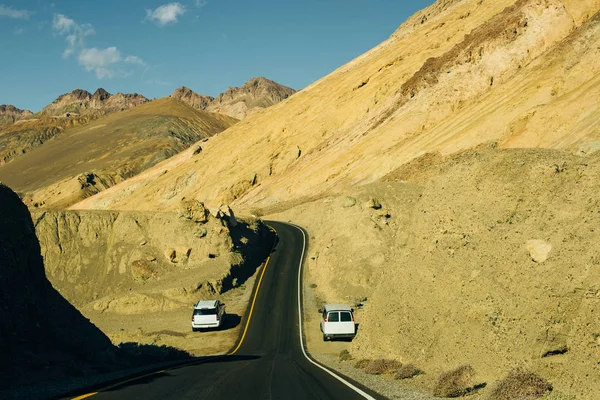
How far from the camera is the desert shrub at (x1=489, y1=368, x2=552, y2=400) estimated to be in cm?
991

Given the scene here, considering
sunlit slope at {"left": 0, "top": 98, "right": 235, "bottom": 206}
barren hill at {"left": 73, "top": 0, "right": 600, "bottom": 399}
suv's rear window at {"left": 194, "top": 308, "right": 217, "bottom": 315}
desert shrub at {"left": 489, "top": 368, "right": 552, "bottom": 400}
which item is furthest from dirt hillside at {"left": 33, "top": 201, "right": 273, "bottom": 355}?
sunlit slope at {"left": 0, "top": 98, "right": 235, "bottom": 206}

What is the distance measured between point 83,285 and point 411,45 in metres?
81.2

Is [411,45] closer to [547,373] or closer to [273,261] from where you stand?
[273,261]

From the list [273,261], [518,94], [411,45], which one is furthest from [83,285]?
[411,45]

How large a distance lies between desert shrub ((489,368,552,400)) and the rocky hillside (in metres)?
12.1

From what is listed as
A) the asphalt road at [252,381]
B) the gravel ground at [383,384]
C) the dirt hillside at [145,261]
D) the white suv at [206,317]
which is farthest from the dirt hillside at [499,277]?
the dirt hillside at [145,261]

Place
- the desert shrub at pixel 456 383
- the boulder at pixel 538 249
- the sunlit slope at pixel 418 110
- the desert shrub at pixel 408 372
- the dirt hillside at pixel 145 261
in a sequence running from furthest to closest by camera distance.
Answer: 1. the sunlit slope at pixel 418 110
2. the dirt hillside at pixel 145 261
3. the desert shrub at pixel 408 372
4. the boulder at pixel 538 249
5. the desert shrub at pixel 456 383

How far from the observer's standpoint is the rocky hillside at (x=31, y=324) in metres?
15.1

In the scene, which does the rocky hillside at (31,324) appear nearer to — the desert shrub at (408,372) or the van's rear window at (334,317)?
the desert shrub at (408,372)

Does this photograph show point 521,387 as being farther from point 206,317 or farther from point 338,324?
point 206,317

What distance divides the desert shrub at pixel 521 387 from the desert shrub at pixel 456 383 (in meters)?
1.02

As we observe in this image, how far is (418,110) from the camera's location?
78312 mm

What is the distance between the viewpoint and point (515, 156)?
18938mm

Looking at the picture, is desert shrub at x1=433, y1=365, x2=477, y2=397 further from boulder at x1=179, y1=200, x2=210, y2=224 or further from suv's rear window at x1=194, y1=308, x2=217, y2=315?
boulder at x1=179, y1=200, x2=210, y2=224
